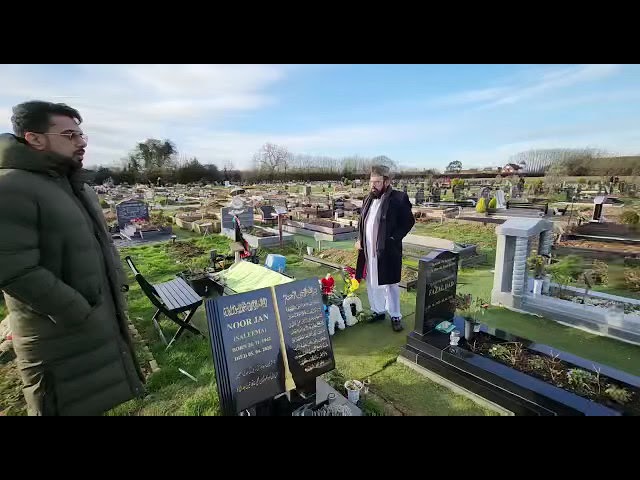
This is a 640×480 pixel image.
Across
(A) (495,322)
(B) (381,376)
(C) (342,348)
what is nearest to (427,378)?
(B) (381,376)

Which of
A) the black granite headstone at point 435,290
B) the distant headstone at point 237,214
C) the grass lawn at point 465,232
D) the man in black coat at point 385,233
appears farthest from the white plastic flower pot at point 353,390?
the distant headstone at point 237,214

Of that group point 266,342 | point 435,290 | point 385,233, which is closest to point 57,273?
point 266,342

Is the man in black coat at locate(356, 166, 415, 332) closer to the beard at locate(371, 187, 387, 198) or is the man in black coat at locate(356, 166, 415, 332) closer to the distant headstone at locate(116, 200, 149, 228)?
the beard at locate(371, 187, 387, 198)

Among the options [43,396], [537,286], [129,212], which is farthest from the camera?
[129,212]

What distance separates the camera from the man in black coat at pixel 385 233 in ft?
15.4

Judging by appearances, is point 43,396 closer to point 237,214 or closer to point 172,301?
point 172,301

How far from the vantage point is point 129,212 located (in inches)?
514

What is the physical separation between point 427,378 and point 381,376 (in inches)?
21.5

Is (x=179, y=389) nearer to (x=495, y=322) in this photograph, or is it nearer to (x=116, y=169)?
(x=495, y=322)

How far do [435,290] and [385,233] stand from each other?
1.03m

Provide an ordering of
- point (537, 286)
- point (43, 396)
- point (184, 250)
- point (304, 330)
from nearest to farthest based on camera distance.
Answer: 1. point (43, 396)
2. point (304, 330)
3. point (537, 286)
4. point (184, 250)

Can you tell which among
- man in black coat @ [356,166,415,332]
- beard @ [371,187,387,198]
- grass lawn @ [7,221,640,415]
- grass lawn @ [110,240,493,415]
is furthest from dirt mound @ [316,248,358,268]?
beard @ [371,187,387,198]

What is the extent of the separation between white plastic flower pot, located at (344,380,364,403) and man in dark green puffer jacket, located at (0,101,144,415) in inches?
79.4

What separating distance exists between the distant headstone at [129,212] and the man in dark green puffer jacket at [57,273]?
11645 millimetres
